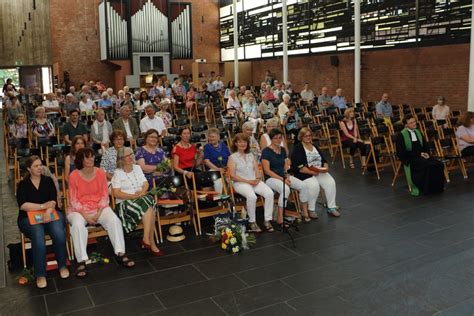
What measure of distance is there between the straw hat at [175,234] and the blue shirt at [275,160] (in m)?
1.47

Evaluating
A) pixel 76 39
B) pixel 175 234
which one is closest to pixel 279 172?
pixel 175 234

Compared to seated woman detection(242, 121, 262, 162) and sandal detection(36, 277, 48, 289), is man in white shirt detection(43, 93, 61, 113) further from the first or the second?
sandal detection(36, 277, 48, 289)

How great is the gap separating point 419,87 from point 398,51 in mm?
1305

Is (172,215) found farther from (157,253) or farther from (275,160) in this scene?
(275,160)

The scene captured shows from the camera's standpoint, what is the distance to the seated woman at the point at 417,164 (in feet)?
25.0

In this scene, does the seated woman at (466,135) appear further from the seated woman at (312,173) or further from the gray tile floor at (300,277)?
the seated woman at (312,173)

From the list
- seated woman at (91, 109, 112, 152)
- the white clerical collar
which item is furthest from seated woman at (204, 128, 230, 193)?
the white clerical collar

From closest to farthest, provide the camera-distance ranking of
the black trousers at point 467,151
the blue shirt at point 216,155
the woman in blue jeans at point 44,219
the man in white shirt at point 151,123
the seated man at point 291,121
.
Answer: the woman in blue jeans at point 44,219 → the blue shirt at point 216,155 → the black trousers at point 467,151 → the man in white shirt at point 151,123 → the seated man at point 291,121

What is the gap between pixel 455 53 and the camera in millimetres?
13641

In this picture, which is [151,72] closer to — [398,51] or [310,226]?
[398,51]

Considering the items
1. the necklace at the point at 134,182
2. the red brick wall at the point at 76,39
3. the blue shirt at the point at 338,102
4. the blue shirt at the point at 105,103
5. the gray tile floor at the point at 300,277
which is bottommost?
the gray tile floor at the point at 300,277

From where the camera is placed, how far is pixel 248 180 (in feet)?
20.7

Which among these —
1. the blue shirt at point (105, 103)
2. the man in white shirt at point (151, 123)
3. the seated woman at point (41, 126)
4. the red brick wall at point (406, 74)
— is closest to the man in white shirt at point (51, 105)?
the blue shirt at point (105, 103)

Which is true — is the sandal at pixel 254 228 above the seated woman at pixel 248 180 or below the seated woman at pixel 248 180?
below
